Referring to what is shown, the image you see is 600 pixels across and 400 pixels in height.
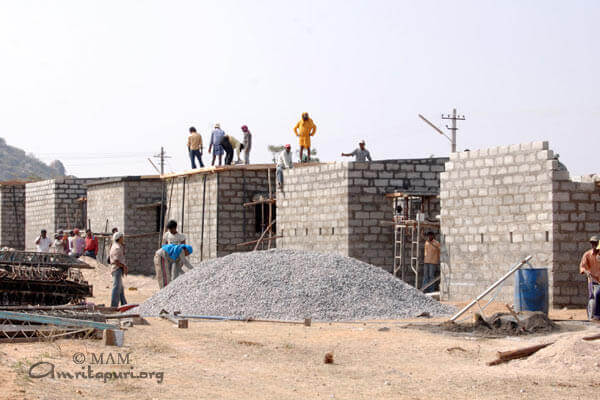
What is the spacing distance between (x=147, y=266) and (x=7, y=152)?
254 ft

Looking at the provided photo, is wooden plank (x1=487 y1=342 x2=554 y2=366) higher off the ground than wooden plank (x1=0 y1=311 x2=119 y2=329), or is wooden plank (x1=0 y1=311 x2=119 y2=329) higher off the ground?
wooden plank (x1=0 y1=311 x2=119 y2=329)

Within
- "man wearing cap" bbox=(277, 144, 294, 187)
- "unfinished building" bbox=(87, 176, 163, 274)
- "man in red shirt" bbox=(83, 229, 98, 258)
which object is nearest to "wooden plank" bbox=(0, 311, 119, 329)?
"man wearing cap" bbox=(277, 144, 294, 187)

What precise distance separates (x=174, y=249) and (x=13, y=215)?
1986cm

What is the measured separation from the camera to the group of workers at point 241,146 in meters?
20.9

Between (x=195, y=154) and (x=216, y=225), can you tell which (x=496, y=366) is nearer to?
(x=216, y=225)

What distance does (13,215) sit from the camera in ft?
111

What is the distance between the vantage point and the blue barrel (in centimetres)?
1262

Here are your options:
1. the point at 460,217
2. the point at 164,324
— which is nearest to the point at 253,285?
the point at 164,324

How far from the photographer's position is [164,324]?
40.5 ft

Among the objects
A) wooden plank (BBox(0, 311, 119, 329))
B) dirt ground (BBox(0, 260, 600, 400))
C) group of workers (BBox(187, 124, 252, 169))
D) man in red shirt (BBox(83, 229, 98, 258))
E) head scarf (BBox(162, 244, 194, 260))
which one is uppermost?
group of workers (BBox(187, 124, 252, 169))

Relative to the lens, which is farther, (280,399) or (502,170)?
(502,170)

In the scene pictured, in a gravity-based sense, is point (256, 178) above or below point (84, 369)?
above

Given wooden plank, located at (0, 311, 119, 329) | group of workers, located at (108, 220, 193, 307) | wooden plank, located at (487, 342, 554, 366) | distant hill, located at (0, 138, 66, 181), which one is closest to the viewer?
wooden plank, located at (487, 342, 554, 366)

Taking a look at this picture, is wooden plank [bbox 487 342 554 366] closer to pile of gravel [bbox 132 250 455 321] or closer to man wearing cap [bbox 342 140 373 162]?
pile of gravel [bbox 132 250 455 321]
